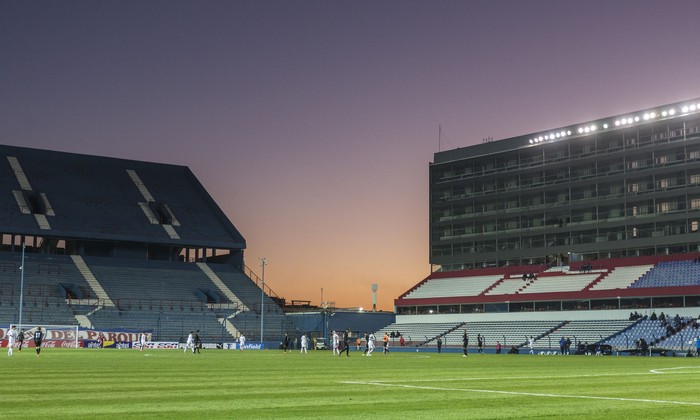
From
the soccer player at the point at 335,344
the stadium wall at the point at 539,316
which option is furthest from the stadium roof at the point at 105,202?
the soccer player at the point at 335,344

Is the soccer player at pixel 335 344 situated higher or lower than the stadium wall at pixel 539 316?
lower

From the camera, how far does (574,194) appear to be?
101 meters

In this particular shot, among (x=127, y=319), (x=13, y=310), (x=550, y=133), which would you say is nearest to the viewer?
(x=13, y=310)

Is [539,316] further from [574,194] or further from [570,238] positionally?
[574,194]

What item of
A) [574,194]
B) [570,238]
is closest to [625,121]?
[574,194]

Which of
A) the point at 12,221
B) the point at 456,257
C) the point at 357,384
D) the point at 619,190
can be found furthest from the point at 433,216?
the point at 357,384

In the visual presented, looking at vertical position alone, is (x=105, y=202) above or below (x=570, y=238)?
above

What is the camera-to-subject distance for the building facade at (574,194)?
9200cm

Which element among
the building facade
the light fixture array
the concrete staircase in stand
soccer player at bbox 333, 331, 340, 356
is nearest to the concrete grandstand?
the concrete staircase in stand

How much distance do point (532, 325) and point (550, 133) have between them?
80.4ft

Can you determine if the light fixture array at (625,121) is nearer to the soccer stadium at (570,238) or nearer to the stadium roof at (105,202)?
the soccer stadium at (570,238)

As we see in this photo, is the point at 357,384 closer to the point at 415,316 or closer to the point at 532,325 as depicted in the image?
the point at 532,325

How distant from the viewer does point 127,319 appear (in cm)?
8844

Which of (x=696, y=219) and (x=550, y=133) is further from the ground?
(x=550, y=133)
